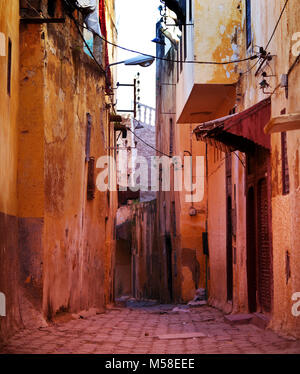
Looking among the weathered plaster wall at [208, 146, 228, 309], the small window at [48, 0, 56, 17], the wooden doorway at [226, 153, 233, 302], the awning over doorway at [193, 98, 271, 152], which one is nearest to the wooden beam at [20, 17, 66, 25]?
the small window at [48, 0, 56, 17]

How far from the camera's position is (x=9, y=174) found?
9.48 meters

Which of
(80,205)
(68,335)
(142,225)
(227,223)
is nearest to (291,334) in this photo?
(68,335)

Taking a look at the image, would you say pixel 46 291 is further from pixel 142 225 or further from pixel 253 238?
pixel 142 225

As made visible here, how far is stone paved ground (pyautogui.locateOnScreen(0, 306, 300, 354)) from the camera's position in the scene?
7.55m

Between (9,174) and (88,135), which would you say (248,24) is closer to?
(88,135)

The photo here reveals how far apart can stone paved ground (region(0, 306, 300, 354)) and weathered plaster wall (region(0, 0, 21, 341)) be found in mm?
514

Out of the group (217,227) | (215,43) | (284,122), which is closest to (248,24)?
(215,43)

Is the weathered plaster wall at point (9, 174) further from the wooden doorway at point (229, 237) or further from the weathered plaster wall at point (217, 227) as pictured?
the weathered plaster wall at point (217, 227)

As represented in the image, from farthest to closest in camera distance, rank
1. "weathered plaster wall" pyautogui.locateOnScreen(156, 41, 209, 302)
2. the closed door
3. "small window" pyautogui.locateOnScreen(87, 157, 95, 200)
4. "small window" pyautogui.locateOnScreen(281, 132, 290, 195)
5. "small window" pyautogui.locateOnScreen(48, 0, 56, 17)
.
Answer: "weathered plaster wall" pyautogui.locateOnScreen(156, 41, 209, 302) < "small window" pyautogui.locateOnScreen(87, 157, 95, 200) < "small window" pyautogui.locateOnScreen(48, 0, 56, 17) < the closed door < "small window" pyautogui.locateOnScreen(281, 132, 290, 195)

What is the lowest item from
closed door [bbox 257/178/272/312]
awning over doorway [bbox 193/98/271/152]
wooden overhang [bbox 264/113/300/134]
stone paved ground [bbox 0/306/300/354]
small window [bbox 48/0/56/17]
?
stone paved ground [bbox 0/306/300/354]

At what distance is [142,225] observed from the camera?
1222 inches

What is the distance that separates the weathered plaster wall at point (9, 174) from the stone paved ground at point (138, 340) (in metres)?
0.51

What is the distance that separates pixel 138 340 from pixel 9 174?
3086 mm

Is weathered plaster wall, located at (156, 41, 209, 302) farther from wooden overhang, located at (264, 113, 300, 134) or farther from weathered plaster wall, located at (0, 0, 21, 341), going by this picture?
wooden overhang, located at (264, 113, 300, 134)
